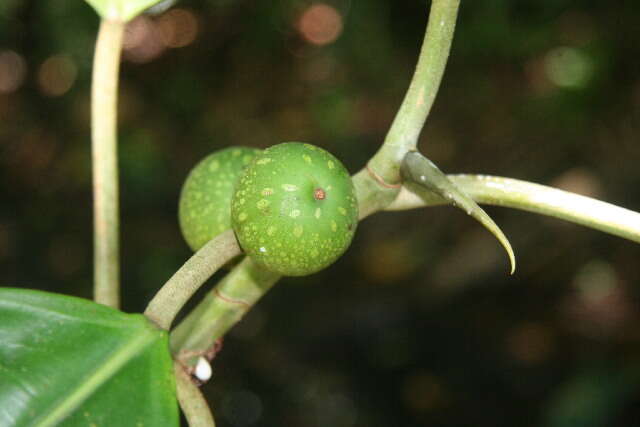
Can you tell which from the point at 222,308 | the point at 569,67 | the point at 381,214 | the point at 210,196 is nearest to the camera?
the point at 222,308

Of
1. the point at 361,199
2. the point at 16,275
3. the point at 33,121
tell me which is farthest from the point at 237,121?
the point at 361,199

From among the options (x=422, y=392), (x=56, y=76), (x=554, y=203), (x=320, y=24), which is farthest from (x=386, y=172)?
(x=56, y=76)

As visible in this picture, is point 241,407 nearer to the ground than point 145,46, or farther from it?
nearer to the ground

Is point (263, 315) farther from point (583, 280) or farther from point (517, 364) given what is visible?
point (583, 280)

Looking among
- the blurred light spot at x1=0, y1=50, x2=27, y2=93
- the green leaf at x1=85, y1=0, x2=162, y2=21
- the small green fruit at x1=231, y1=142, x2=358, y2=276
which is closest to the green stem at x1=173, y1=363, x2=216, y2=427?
the small green fruit at x1=231, y1=142, x2=358, y2=276

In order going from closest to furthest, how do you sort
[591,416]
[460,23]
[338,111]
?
[591,416] < [460,23] < [338,111]

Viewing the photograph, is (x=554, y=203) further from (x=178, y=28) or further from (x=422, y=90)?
(x=178, y=28)

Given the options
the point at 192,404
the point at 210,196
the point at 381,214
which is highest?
the point at 210,196
